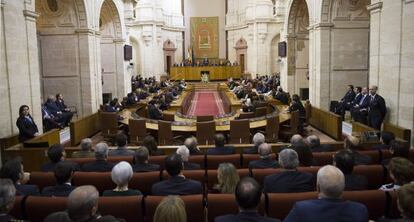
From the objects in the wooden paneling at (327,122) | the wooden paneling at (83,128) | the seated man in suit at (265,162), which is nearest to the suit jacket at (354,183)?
the seated man in suit at (265,162)

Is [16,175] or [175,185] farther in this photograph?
[16,175]

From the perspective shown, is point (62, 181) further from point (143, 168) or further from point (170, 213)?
point (170, 213)

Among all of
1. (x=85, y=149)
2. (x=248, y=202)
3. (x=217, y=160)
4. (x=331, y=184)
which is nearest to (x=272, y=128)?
(x=217, y=160)

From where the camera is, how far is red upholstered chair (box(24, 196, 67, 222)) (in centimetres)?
347

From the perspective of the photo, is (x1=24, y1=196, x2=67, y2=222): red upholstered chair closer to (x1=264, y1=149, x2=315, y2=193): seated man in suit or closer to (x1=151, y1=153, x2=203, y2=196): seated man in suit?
(x1=151, y1=153, x2=203, y2=196): seated man in suit

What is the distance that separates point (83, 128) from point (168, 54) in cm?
2218

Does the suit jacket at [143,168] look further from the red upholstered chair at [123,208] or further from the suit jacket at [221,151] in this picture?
the suit jacket at [221,151]

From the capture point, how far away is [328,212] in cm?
264

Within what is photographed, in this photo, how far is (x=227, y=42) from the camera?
112 ft

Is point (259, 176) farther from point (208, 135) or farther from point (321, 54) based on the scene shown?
point (321, 54)

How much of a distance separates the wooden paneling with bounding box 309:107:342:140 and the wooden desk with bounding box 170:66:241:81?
18183 mm

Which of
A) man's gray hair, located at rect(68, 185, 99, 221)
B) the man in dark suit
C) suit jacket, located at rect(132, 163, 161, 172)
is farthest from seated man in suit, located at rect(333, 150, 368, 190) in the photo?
the man in dark suit

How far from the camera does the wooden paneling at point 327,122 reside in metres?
10.2

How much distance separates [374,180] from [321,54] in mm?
9470
